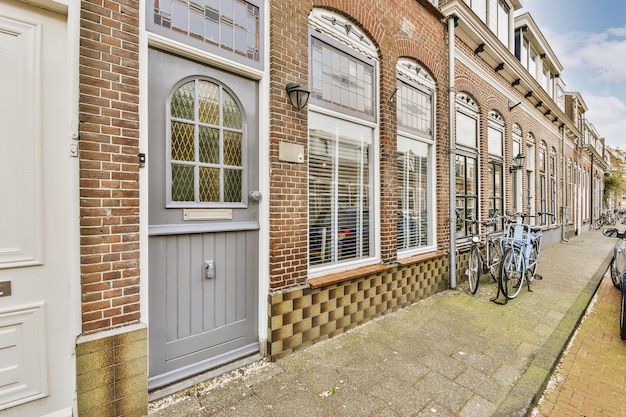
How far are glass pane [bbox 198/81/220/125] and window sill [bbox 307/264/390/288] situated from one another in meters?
1.90

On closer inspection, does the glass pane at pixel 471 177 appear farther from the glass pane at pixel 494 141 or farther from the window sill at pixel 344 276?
the window sill at pixel 344 276

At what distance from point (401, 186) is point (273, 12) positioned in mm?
2897

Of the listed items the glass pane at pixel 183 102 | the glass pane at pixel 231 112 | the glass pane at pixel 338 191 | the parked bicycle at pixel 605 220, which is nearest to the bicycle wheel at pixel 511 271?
the glass pane at pixel 338 191

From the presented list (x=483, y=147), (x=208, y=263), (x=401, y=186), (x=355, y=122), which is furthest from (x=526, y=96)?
(x=208, y=263)

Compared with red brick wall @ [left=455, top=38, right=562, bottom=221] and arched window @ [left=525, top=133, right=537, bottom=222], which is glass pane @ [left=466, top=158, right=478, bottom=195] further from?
arched window @ [left=525, top=133, right=537, bottom=222]

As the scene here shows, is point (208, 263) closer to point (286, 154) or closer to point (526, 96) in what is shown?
point (286, 154)

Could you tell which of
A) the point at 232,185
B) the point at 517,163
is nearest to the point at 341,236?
the point at 232,185

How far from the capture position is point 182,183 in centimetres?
247

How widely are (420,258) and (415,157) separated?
5.37 ft

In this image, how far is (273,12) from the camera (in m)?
2.90

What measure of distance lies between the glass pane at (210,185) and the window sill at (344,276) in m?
1.35

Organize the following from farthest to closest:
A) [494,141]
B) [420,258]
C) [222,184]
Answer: [494,141], [420,258], [222,184]

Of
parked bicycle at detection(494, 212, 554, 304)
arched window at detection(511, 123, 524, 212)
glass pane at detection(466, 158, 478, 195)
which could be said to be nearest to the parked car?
parked bicycle at detection(494, 212, 554, 304)

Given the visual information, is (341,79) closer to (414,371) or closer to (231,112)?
(231,112)
